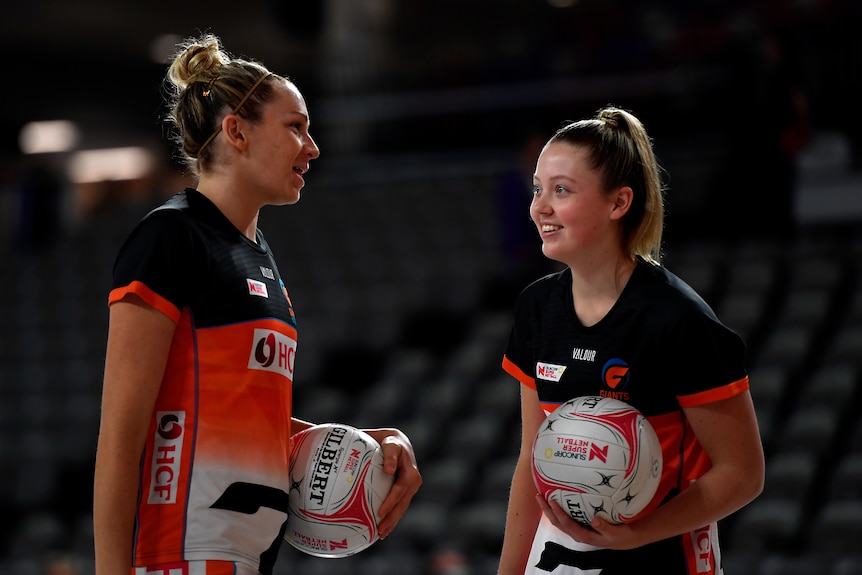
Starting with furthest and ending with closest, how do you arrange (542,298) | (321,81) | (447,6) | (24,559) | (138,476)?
(447,6) → (321,81) → (24,559) → (542,298) → (138,476)

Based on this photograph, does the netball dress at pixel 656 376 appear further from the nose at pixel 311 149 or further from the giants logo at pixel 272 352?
the nose at pixel 311 149

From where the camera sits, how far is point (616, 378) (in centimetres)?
204

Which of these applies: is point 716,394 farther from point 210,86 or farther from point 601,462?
point 210,86

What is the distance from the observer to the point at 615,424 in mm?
1922

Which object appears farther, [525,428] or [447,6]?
[447,6]

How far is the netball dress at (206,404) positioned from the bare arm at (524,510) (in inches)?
20.2

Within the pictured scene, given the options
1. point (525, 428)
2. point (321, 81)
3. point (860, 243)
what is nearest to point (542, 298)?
point (525, 428)

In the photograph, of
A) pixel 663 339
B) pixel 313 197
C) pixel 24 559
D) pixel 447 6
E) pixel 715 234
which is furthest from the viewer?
pixel 447 6

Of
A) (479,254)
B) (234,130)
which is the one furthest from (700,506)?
(479,254)

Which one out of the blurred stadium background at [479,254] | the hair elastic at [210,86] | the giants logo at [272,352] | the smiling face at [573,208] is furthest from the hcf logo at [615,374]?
the blurred stadium background at [479,254]

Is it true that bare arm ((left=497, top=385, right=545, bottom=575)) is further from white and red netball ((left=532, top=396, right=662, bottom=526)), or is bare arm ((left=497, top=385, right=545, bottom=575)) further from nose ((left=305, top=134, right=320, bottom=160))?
nose ((left=305, top=134, right=320, bottom=160))

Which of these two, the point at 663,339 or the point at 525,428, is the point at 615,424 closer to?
the point at 663,339

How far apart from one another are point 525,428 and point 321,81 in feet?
32.6

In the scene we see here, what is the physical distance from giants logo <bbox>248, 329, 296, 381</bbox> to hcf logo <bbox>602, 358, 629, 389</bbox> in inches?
24.6
